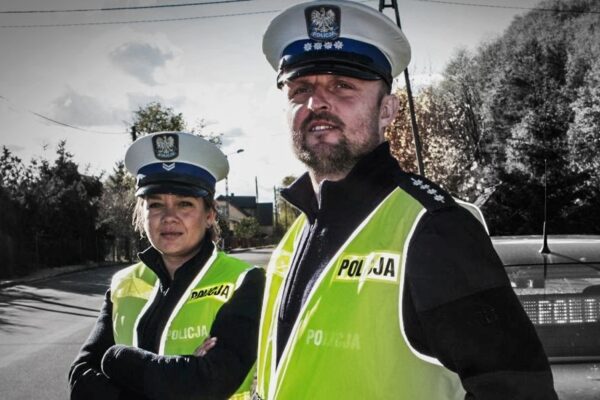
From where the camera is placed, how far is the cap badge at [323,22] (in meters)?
1.77

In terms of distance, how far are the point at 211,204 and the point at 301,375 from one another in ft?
5.06

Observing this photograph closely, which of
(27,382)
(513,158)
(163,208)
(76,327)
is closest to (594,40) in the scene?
(513,158)

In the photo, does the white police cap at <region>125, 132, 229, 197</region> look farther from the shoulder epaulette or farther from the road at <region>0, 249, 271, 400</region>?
the road at <region>0, 249, 271, 400</region>

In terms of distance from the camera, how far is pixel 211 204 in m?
2.91

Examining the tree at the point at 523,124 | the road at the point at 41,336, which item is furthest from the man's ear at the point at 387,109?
the tree at the point at 523,124

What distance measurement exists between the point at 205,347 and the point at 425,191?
1237 millimetres

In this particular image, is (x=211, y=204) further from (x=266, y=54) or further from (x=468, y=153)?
(x=468, y=153)

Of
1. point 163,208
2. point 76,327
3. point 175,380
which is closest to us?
point 175,380

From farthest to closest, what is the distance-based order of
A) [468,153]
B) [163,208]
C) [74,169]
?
[74,169] < [468,153] < [163,208]

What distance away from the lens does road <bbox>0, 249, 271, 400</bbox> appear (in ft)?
24.3

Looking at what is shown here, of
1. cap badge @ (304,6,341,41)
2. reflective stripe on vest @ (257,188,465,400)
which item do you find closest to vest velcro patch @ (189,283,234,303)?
reflective stripe on vest @ (257,188,465,400)

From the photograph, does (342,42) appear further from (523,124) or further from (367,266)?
(523,124)

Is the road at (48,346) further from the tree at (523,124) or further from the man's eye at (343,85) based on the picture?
the tree at (523,124)

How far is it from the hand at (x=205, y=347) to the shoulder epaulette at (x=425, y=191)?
3.68ft
